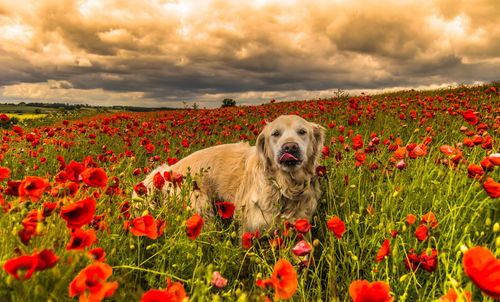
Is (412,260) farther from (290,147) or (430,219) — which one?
(290,147)

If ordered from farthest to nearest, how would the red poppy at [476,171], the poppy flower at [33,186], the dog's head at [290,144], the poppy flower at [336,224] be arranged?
the dog's head at [290,144]
the red poppy at [476,171]
the poppy flower at [336,224]
the poppy flower at [33,186]

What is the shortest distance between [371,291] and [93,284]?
107 cm

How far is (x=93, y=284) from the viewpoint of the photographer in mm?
981

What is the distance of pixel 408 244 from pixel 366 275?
16.6 inches

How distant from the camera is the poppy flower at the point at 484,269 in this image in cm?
83

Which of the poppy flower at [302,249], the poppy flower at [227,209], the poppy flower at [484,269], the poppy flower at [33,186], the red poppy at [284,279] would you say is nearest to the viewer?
the poppy flower at [484,269]

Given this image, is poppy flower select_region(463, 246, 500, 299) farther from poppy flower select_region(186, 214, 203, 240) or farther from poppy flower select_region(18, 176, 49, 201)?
poppy flower select_region(18, 176, 49, 201)

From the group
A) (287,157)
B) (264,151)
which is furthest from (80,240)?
(264,151)

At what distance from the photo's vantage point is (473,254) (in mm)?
865

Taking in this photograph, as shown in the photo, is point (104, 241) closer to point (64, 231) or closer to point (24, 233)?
point (64, 231)

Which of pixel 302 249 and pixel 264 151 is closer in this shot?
pixel 302 249

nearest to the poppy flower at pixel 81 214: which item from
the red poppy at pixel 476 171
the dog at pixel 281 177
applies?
the dog at pixel 281 177

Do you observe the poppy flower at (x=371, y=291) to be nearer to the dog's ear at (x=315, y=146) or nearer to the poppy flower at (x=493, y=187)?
the poppy flower at (x=493, y=187)

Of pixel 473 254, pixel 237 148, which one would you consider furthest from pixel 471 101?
pixel 473 254
